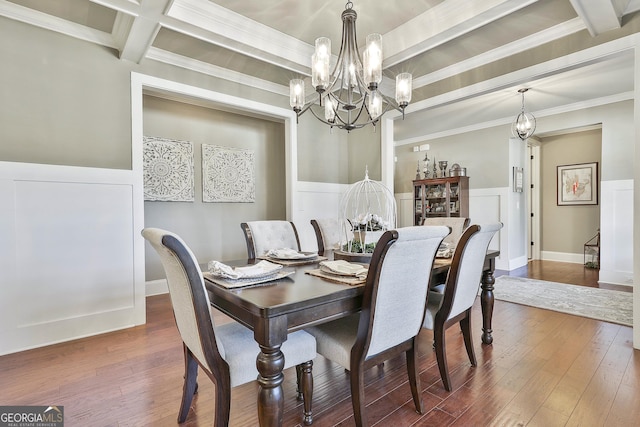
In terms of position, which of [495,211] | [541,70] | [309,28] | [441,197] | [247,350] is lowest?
[247,350]

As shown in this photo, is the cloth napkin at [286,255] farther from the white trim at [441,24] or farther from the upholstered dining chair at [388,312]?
the white trim at [441,24]

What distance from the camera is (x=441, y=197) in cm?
569

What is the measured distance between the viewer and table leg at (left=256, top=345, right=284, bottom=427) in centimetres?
117

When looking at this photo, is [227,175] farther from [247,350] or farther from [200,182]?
[247,350]

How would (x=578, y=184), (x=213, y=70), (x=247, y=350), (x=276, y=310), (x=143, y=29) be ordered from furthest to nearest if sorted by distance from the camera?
1. (x=578, y=184)
2. (x=213, y=70)
3. (x=143, y=29)
4. (x=247, y=350)
5. (x=276, y=310)

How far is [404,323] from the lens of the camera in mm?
1521

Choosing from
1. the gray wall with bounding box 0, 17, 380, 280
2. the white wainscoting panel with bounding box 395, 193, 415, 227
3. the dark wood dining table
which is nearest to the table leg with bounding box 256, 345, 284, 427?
the dark wood dining table

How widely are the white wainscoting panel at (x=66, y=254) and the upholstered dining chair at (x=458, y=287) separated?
2.57 m

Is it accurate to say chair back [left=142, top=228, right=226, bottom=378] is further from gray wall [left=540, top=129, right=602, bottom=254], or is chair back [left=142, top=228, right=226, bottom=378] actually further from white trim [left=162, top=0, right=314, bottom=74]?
gray wall [left=540, top=129, right=602, bottom=254]

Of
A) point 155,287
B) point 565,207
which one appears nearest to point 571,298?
point 565,207

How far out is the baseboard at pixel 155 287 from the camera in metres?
3.81

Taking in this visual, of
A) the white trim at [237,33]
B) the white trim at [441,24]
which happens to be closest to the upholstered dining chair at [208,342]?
the white trim at [237,33]

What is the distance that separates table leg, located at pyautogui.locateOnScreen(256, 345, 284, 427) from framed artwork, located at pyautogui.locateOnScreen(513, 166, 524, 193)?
215 inches

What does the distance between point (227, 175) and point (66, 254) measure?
2127mm
